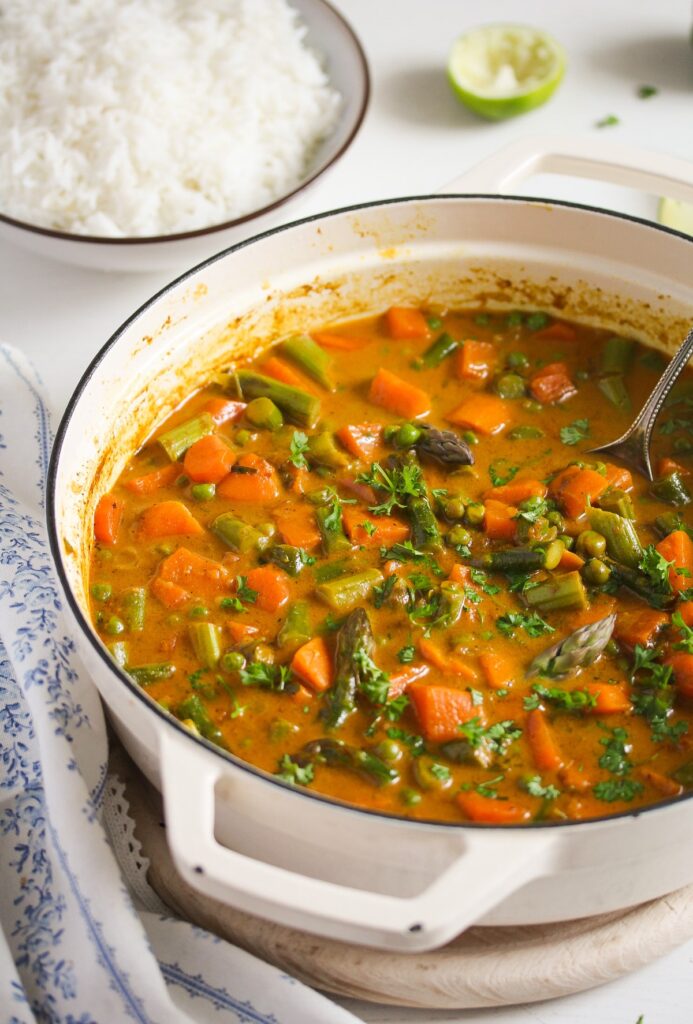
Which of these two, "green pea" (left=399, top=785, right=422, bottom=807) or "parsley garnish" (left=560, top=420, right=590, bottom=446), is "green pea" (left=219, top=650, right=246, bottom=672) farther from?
"parsley garnish" (left=560, top=420, right=590, bottom=446)

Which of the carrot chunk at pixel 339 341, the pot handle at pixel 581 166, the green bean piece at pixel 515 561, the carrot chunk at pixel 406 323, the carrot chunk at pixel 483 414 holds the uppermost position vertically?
the pot handle at pixel 581 166

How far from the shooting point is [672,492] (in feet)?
12.4

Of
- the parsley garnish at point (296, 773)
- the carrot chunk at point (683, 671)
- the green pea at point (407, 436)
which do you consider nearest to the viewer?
the parsley garnish at point (296, 773)

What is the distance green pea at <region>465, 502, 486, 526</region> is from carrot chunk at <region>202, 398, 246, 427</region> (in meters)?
0.89

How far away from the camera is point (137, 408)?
3.87m

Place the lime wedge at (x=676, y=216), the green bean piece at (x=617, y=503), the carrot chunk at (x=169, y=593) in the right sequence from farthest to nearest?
the lime wedge at (x=676, y=216) → the green bean piece at (x=617, y=503) → the carrot chunk at (x=169, y=593)

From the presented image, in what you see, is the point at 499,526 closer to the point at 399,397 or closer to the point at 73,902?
the point at 399,397

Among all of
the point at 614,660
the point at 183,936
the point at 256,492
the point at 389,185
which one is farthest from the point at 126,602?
the point at 389,185

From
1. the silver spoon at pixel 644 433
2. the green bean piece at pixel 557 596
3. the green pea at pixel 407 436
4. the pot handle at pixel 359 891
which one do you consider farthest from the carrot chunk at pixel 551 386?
the pot handle at pixel 359 891

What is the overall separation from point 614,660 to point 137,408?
5.60ft

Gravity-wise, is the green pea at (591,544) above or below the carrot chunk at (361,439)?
below

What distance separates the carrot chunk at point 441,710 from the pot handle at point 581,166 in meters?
1.80

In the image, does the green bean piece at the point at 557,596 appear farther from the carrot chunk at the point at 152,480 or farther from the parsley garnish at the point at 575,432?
the carrot chunk at the point at 152,480

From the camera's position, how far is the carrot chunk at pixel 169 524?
12.0 feet
